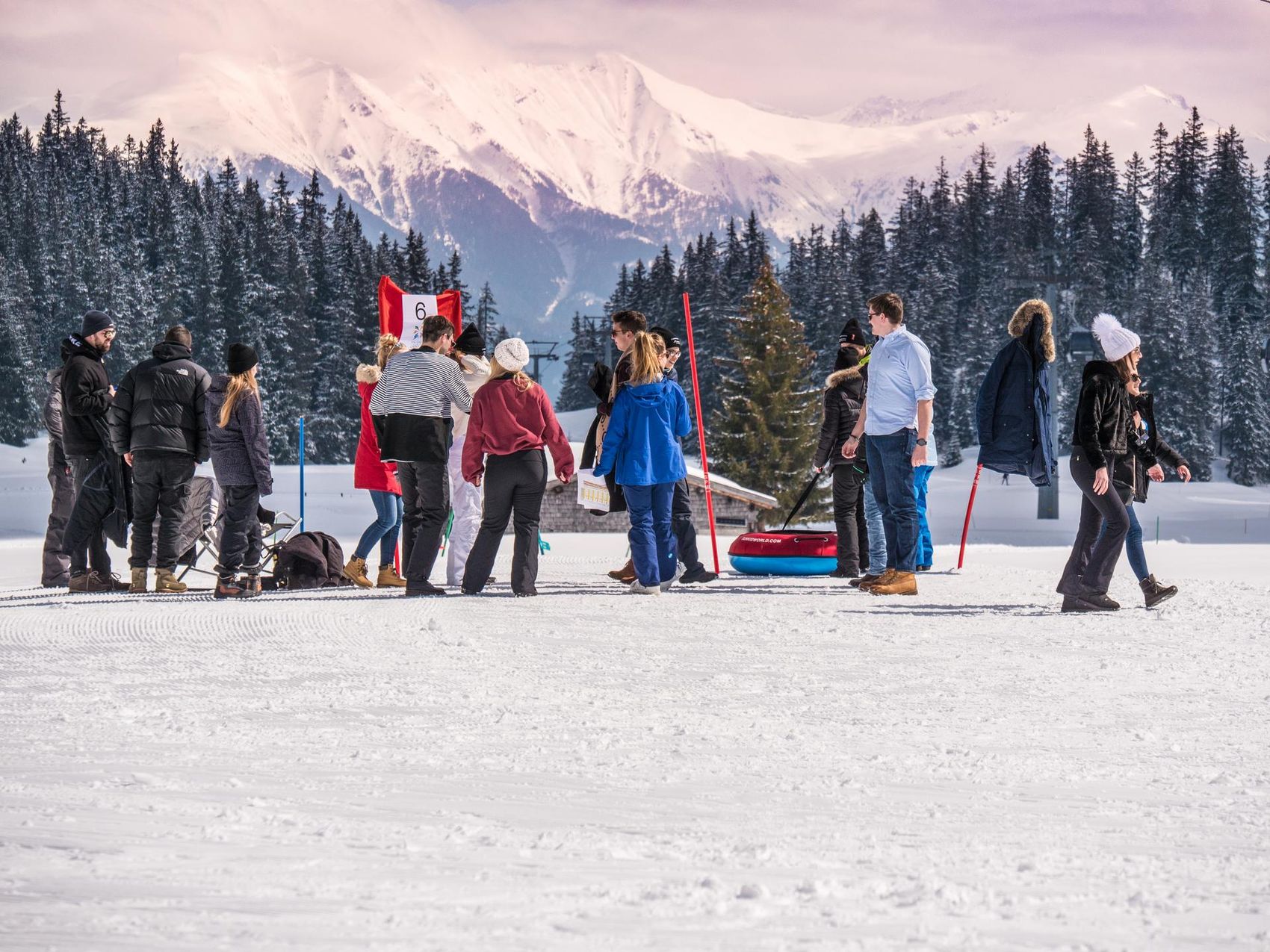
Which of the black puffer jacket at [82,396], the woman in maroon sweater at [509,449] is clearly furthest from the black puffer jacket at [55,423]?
the woman in maroon sweater at [509,449]

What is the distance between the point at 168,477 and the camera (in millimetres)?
9180

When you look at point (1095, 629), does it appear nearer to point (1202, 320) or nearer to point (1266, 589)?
point (1266, 589)

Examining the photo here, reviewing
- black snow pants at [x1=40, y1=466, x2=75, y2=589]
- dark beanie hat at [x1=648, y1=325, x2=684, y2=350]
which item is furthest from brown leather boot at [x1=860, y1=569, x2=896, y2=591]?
black snow pants at [x1=40, y1=466, x2=75, y2=589]

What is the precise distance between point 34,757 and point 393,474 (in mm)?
5496

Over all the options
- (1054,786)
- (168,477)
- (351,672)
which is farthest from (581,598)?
(1054,786)

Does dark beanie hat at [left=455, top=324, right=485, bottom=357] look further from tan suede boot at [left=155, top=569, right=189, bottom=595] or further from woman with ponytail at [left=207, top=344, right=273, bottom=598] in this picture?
tan suede boot at [left=155, top=569, right=189, bottom=595]

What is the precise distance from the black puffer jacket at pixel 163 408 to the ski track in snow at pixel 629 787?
191 centimetres

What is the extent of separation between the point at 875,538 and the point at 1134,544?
1873 mm

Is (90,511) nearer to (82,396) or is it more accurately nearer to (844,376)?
(82,396)

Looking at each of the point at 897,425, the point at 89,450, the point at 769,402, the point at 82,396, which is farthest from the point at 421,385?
the point at 769,402

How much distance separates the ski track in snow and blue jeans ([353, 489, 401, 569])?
7.81 feet

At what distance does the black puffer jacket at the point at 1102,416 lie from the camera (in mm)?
7836

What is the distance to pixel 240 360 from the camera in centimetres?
895

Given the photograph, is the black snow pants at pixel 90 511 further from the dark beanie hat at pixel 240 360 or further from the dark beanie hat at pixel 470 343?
the dark beanie hat at pixel 470 343
